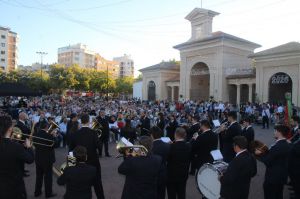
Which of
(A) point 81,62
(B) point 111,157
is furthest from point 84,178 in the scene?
(A) point 81,62

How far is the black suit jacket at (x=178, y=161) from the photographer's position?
5.96 metres

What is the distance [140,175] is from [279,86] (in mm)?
29939

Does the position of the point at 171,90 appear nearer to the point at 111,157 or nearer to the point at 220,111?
the point at 220,111

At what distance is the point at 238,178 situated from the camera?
4.75 m

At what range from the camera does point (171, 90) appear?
45750 millimetres

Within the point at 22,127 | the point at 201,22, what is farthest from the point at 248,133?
the point at 201,22

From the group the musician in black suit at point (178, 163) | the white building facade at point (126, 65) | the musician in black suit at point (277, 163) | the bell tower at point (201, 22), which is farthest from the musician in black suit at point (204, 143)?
the white building facade at point (126, 65)

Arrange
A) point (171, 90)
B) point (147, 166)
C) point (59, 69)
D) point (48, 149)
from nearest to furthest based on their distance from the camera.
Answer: point (147, 166) → point (48, 149) → point (171, 90) → point (59, 69)

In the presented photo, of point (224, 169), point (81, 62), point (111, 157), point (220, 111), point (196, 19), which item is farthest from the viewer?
point (81, 62)

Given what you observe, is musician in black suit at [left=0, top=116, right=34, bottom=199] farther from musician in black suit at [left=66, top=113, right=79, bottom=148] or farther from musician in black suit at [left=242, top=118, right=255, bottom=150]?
musician in black suit at [left=242, top=118, right=255, bottom=150]

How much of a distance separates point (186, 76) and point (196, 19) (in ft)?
24.0

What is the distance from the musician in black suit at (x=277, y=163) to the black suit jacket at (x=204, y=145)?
180cm

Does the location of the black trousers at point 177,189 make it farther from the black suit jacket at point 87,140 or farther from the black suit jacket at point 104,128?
the black suit jacket at point 104,128

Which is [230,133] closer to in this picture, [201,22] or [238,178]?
[238,178]
